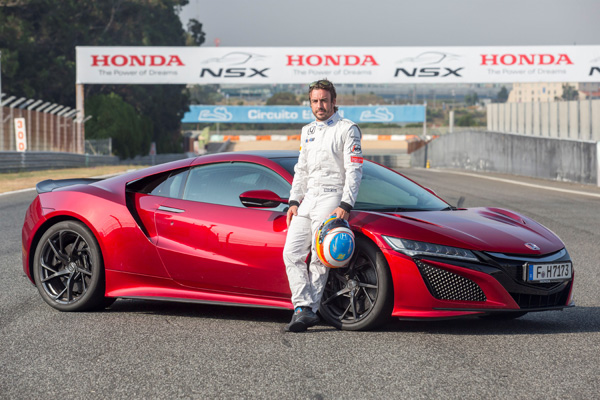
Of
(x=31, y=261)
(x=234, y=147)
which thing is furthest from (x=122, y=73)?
(x=234, y=147)

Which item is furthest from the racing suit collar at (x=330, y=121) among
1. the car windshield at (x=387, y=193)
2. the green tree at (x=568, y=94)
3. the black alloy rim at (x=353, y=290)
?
the green tree at (x=568, y=94)

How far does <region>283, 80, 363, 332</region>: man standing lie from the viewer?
5801 mm

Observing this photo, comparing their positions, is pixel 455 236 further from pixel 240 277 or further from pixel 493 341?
pixel 240 277

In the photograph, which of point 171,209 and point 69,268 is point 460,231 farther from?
point 69,268

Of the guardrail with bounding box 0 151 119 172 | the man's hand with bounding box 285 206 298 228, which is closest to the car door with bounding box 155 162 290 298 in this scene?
the man's hand with bounding box 285 206 298 228

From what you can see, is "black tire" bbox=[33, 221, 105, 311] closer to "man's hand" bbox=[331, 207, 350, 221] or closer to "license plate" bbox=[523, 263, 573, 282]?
"man's hand" bbox=[331, 207, 350, 221]

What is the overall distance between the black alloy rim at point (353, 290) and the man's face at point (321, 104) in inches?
38.1

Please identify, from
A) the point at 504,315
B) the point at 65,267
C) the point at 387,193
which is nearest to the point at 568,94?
the point at 387,193

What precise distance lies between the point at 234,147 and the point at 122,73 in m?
53.4

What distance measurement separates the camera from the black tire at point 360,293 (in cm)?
566

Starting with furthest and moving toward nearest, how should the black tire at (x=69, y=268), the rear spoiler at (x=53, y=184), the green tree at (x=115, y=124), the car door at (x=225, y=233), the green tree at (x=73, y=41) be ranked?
the green tree at (x=115, y=124), the green tree at (x=73, y=41), the rear spoiler at (x=53, y=184), the black tire at (x=69, y=268), the car door at (x=225, y=233)

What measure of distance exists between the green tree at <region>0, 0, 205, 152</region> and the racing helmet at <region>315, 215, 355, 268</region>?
142ft

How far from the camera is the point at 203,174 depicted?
659 cm

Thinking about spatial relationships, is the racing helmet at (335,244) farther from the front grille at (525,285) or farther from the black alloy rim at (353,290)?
the front grille at (525,285)
